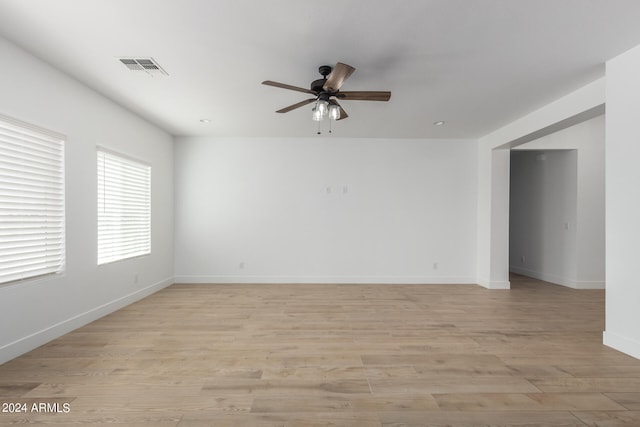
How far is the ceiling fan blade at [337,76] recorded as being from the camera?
88.4 inches

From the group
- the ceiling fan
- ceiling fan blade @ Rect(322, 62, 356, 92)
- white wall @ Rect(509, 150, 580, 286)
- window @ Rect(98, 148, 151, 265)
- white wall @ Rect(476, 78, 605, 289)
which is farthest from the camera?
white wall @ Rect(509, 150, 580, 286)

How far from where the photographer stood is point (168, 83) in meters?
3.23

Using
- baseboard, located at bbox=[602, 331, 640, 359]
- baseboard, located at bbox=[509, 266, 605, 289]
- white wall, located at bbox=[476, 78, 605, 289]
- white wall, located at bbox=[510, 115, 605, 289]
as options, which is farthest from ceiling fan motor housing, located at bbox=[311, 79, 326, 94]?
baseboard, located at bbox=[509, 266, 605, 289]

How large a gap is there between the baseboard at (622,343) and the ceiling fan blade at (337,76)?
337 centimetres

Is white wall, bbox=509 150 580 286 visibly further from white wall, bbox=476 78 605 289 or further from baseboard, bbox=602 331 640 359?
baseboard, bbox=602 331 640 359

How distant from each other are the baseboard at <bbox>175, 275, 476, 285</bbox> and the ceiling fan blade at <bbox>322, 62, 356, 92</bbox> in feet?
12.2

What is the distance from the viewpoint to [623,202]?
2670 millimetres

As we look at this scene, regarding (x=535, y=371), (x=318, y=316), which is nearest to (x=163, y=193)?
(x=318, y=316)

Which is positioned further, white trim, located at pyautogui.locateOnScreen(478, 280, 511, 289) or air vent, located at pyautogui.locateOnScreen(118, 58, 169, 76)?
white trim, located at pyautogui.locateOnScreen(478, 280, 511, 289)

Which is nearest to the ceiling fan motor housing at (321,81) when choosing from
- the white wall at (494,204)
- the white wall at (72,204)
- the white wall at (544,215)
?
the white wall at (72,204)

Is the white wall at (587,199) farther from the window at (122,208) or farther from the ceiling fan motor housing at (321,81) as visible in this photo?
the window at (122,208)

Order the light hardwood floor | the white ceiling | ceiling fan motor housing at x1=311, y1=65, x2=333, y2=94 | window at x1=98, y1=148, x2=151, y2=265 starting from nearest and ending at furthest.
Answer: the light hardwood floor < the white ceiling < ceiling fan motor housing at x1=311, y1=65, x2=333, y2=94 < window at x1=98, y1=148, x2=151, y2=265

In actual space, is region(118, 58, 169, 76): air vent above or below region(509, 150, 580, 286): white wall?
above

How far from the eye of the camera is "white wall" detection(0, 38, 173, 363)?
8.27 feet
